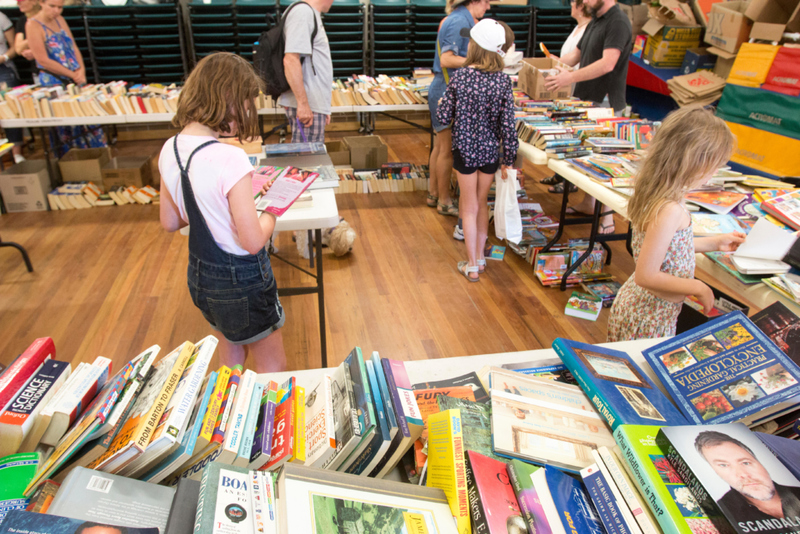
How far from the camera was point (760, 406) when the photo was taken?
3.69ft

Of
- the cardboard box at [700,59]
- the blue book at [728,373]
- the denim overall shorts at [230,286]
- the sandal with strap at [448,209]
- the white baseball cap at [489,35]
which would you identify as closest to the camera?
the blue book at [728,373]

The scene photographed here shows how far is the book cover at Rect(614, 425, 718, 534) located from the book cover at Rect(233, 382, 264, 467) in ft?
2.45

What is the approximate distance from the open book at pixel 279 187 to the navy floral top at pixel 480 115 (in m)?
1.33

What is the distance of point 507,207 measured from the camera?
327 centimetres

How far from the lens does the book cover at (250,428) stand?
993 mm

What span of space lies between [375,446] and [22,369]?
72 cm

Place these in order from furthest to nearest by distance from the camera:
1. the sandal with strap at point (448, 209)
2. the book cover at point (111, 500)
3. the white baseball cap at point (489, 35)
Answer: the sandal with strap at point (448, 209)
the white baseball cap at point (489, 35)
the book cover at point (111, 500)

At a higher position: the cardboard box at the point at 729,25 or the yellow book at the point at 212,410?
the cardboard box at the point at 729,25

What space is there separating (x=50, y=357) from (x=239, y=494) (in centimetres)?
59

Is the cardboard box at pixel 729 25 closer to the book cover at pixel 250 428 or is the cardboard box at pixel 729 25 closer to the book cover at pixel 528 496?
the book cover at pixel 528 496

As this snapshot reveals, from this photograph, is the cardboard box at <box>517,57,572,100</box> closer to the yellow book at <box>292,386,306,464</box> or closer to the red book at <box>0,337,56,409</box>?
the yellow book at <box>292,386,306,464</box>

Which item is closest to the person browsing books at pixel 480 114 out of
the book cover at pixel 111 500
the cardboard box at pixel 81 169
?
the book cover at pixel 111 500

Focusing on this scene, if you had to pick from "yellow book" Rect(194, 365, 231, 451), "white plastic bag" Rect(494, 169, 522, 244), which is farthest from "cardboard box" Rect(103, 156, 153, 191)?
"yellow book" Rect(194, 365, 231, 451)

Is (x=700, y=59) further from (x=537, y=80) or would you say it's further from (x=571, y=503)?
(x=571, y=503)
